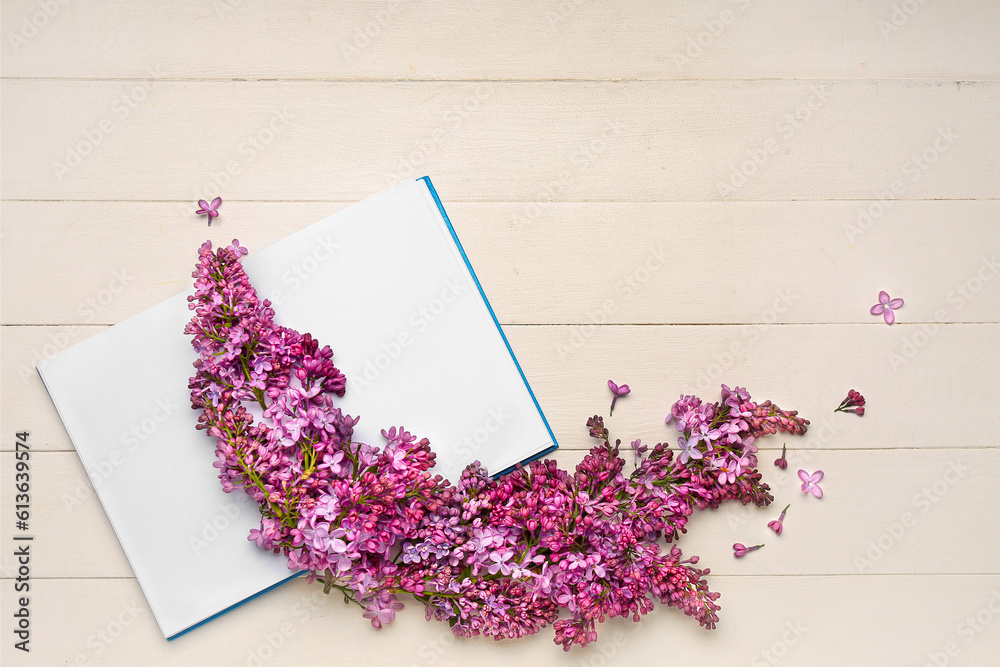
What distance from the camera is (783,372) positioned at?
1.33 meters

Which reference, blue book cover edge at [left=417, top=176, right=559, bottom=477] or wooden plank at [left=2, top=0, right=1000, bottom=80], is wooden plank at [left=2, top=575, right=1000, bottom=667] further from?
wooden plank at [left=2, top=0, right=1000, bottom=80]

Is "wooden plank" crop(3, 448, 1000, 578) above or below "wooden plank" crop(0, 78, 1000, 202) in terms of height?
below

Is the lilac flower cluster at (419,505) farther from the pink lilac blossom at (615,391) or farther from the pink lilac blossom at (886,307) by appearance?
the pink lilac blossom at (886,307)

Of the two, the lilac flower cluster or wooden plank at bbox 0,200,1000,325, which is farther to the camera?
wooden plank at bbox 0,200,1000,325

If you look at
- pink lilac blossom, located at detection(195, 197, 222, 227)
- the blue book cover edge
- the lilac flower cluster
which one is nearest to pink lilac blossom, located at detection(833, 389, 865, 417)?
the lilac flower cluster

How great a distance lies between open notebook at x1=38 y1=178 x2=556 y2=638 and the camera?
1251mm

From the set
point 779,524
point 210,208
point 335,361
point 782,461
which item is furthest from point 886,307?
point 210,208

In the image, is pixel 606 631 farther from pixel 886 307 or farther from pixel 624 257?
pixel 886 307

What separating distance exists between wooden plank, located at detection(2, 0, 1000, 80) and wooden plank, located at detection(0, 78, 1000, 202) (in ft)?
0.12

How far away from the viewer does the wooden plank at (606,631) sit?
1.26 metres

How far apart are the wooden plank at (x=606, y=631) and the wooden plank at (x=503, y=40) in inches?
44.0

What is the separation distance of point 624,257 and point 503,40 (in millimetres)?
551

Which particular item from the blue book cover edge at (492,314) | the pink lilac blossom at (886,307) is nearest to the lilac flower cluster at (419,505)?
the blue book cover edge at (492,314)

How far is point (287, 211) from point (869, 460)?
4.54 feet
